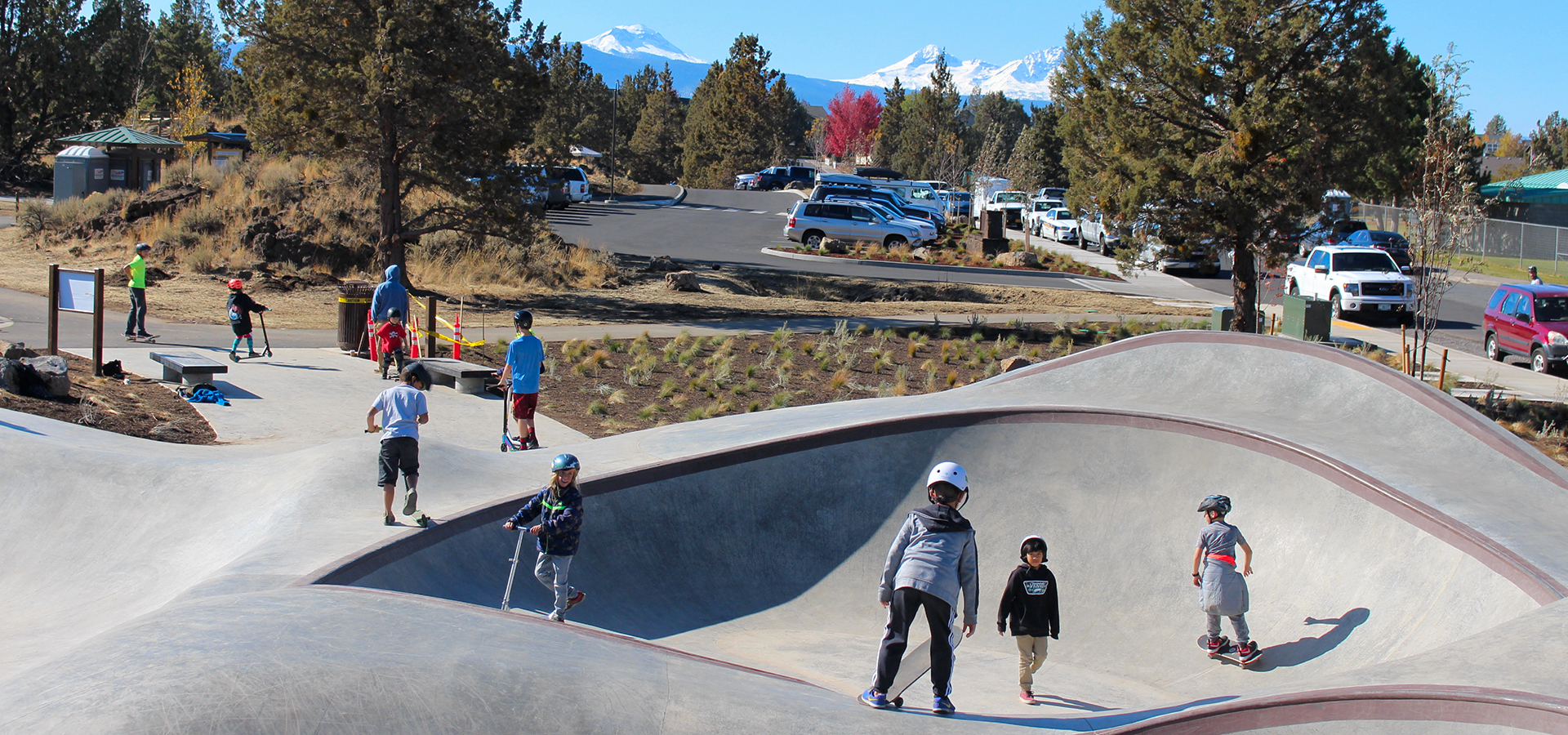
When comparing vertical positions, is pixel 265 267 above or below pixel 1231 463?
above

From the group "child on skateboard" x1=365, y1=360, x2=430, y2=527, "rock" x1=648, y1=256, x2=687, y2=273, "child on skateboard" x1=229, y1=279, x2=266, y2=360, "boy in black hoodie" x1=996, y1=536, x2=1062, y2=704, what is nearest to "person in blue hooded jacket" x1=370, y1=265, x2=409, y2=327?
"child on skateboard" x1=229, y1=279, x2=266, y2=360

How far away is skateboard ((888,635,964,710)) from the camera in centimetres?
555

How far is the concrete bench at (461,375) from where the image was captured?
15.4 meters

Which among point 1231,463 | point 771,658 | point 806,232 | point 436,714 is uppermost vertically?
point 806,232

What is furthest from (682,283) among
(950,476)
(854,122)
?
(854,122)

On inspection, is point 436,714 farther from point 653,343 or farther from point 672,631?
point 653,343

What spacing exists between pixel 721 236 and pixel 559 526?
116 ft

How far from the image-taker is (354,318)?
→ 17453mm

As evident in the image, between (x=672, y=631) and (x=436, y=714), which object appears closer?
(x=436, y=714)

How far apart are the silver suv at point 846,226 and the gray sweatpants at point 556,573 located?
3121 cm

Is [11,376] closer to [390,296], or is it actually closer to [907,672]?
[390,296]

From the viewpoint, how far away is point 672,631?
7.73 m

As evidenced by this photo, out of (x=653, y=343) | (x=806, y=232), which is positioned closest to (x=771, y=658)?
(x=653, y=343)

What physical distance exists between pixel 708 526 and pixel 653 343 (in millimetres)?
10882
